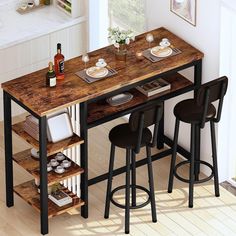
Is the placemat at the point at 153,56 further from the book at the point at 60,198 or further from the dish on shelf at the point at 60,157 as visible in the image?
the book at the point at 60,198

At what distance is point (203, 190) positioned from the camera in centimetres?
973

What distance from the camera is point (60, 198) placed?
9.23 m

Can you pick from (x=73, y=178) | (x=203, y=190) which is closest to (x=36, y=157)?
(x=73, y=178)

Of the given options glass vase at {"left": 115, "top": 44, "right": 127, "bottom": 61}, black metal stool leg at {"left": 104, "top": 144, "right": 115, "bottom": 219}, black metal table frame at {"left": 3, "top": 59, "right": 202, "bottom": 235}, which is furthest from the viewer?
glass vase at {"left": 115, "top": 44, "right": 127, "bottom": 61}

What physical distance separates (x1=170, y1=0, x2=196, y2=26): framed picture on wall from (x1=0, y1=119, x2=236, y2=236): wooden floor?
1.58 meters

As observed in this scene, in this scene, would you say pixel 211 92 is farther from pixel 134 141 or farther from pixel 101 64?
pixel 101 64

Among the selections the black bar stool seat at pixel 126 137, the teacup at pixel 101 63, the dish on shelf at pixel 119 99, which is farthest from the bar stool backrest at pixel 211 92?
the teacup at pixel 101 63

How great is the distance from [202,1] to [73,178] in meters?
2.05

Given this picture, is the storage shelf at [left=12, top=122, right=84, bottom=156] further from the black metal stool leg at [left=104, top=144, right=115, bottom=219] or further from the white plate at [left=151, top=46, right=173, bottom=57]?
the white plate at [left=151, top=46, right=173, bottom=57]

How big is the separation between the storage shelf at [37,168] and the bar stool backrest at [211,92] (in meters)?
1.24

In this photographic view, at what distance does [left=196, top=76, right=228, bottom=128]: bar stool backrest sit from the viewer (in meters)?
8.94

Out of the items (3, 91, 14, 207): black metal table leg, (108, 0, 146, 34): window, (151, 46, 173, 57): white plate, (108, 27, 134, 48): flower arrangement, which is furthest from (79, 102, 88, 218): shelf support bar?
(108, 0, 146, 34): window

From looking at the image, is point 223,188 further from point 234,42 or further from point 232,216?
point 234,42

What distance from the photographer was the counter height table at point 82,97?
877 cm
